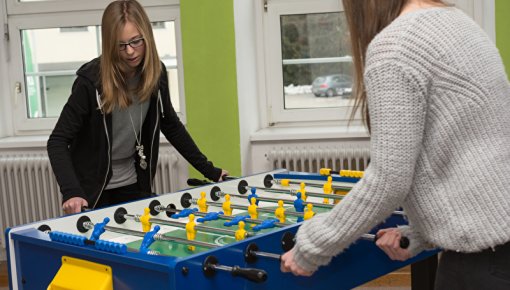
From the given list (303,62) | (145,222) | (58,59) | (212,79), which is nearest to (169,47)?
(212,79)

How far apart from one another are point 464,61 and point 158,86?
1.76 meters

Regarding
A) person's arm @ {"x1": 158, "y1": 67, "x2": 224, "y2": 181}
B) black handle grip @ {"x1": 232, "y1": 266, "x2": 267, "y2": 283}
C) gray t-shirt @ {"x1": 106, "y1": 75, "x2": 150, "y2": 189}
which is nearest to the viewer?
black handle grip @ {"x1": 232, "y1": 266, "x2": 267, "y2": 283}

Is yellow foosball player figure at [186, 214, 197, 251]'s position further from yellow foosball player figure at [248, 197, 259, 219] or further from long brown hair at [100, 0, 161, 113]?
long brown hair at [100, 0, 161, 113]

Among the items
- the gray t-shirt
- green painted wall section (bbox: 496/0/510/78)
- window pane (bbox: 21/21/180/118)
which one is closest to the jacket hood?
the gray t-shirt

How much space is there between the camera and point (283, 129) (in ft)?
13.5

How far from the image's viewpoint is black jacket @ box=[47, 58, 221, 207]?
2.63 metres

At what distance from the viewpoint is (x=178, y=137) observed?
3.04 metres

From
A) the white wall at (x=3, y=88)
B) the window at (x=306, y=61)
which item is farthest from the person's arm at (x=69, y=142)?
the white wall at (x=3, y=88)

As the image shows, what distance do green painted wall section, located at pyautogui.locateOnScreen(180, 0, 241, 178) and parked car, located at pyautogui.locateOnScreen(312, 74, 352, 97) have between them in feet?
2.12

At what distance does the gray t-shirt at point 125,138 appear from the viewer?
9.26 feet

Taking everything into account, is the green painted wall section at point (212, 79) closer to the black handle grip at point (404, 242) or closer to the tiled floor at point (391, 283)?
the tiled floor at point (391, 283)

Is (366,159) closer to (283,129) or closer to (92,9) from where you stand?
(283,129)

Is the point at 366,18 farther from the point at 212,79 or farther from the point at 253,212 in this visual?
the point at 212,79

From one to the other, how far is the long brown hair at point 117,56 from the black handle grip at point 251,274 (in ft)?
4.21
